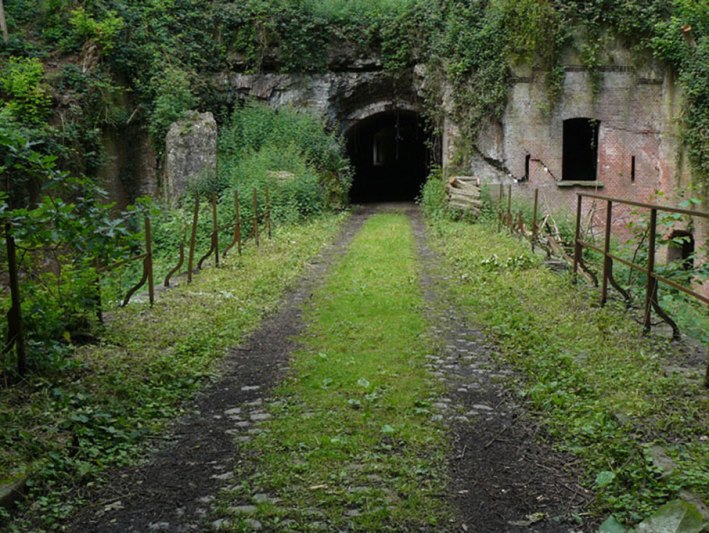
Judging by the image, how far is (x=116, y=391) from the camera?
16.3 ft

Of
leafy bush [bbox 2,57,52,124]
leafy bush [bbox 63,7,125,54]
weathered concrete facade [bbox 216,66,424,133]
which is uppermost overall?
leafy bush [bbox 63,7,125,54]

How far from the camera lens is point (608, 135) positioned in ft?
60.2

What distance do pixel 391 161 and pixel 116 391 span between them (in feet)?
106

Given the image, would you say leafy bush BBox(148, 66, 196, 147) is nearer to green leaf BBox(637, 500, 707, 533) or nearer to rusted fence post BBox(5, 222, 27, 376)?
rusted fence post BBox(5, 222, 27, 376)

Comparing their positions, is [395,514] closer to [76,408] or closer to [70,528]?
[70,528]

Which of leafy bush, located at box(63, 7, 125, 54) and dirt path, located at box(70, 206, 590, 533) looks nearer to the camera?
dirt path, located at box(70, 206, 590, 533)

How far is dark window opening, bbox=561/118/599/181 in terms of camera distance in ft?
68.0

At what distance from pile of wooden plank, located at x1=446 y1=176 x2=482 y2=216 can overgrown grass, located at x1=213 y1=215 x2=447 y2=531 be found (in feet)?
30.6

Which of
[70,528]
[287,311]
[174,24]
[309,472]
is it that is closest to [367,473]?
[309,472]

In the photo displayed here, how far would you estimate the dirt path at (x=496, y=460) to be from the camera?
3492 mm

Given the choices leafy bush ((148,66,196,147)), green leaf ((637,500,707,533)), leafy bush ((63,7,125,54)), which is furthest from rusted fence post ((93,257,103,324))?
leafy bush ((63,7,125,54))

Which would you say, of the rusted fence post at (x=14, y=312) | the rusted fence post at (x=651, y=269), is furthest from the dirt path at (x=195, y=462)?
the rusted fence post at (x=651, y=269)

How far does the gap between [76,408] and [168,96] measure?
15158 mm

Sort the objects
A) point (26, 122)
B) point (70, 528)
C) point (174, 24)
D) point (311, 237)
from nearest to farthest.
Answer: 1. point (70, 528)
2. point (311, 237)
3. point (26, 122)
4. point (174, 24)
